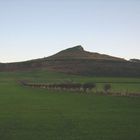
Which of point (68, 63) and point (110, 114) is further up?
point (68, 63)

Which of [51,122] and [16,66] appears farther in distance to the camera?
[16,66]

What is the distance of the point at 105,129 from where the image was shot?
21.3 m

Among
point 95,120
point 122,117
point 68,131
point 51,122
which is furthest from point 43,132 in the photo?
point 122,117

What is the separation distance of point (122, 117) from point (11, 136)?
407 inches

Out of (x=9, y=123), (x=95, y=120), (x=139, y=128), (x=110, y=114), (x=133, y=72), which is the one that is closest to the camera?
(x=139, y=128)

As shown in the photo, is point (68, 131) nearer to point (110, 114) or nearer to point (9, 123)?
point (9, 123)

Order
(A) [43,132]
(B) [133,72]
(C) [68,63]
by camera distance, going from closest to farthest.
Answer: (A) [43,132]
(B) [133,72]
(C) [68,63]

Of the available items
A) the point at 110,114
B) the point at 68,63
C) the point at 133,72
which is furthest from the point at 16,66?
the point at 110,114

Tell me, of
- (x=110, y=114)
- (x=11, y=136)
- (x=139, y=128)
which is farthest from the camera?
(x=110, y=114)

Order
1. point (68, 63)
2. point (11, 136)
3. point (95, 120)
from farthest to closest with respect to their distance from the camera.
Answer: point (68, 63), point (95, 120), point (11, 136)

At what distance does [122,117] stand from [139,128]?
495cm

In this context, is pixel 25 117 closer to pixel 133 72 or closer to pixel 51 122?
pixel 51 122

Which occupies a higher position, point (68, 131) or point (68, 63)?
point (68, 63)

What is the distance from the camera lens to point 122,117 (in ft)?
87.4
